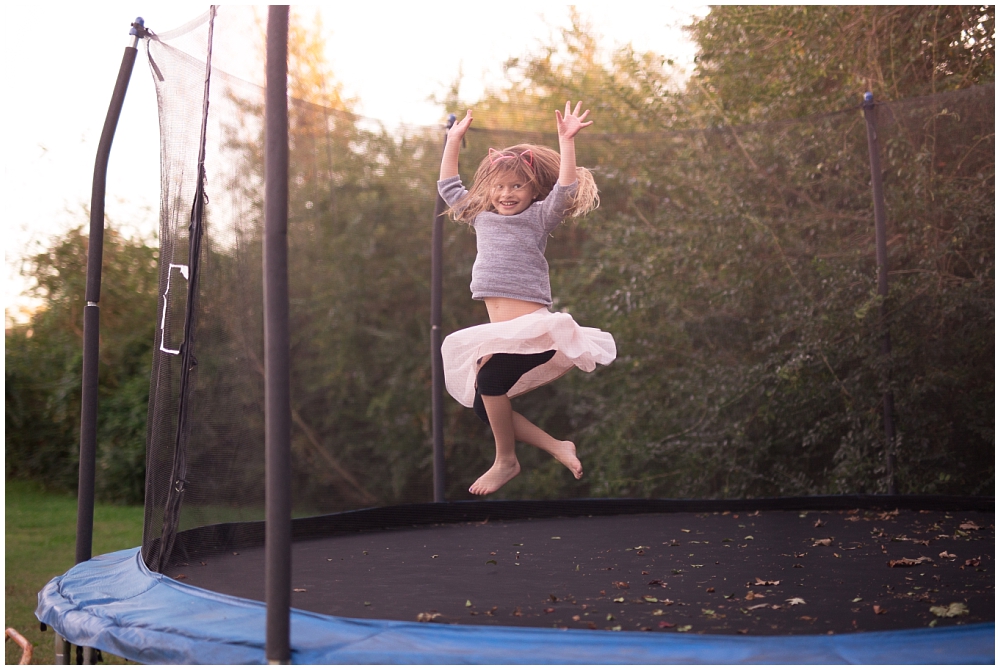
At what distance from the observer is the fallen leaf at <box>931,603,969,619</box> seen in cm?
166

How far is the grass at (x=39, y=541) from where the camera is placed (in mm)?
3458

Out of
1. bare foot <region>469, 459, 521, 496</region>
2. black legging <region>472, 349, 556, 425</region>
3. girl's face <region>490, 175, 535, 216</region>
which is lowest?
bare foot <region>469, 459, 521, 496</region>

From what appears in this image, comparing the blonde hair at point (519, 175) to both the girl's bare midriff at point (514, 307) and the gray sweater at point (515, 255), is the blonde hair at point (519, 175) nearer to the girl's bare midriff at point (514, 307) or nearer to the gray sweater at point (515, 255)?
the gray sweater at point (515, 255)

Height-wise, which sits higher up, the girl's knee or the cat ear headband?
the cat ear headband

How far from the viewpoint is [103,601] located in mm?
1948

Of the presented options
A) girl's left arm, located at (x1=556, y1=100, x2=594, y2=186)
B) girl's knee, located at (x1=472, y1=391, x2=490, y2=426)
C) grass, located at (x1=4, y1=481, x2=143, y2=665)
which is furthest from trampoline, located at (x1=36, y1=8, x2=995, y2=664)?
grass, located at (x1=4, y1=481, x2=143, y2=665)

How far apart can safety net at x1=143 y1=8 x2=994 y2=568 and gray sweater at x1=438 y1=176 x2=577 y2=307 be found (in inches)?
33.3

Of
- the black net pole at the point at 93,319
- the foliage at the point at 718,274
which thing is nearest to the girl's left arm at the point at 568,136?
the black net pole at the point at 93,319

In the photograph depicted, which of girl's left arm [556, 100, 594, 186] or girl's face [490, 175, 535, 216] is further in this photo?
girl's face [490, 175, 535, 216]

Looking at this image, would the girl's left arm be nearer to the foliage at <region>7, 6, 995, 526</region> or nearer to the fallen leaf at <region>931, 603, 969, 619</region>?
the fallen leaf at <region>931, 603, 969, 619</region>

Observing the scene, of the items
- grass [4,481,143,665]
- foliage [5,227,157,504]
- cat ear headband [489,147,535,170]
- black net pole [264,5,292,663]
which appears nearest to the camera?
black net pole [264,5,292,663]

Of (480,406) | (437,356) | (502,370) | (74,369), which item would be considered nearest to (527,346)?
(502,370)

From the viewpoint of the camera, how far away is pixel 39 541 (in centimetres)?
484

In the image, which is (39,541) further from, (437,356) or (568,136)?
(568,136)
